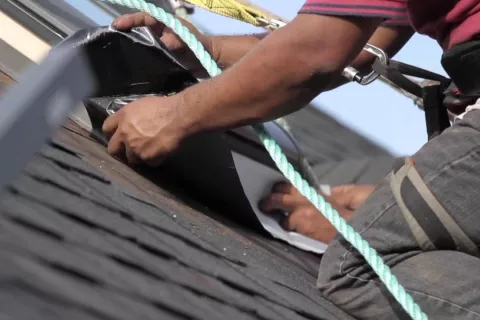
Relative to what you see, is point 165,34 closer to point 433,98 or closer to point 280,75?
point 280,75

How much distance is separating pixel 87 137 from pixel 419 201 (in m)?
0.69

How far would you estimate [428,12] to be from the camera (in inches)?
65.1

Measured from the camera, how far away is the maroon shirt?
1512 mm

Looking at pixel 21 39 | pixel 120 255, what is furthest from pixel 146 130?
pixel 120 255

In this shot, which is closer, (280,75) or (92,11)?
(280,75)

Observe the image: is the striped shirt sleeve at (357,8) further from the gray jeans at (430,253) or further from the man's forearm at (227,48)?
the man's forearm at (227,48)

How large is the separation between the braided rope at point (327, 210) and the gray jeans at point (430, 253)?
0.24 ft

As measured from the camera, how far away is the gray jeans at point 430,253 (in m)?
1.53

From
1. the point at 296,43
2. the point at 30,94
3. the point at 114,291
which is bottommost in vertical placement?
the point at 114,291

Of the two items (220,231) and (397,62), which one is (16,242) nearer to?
(220,231)

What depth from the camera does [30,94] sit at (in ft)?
2.02

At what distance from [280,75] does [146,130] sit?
308 mm

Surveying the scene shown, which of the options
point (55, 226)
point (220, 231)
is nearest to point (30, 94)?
point (55, 226)

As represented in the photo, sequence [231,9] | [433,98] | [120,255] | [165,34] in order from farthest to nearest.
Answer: [231,9] → [165,34] → [433,98] → [120,255]
